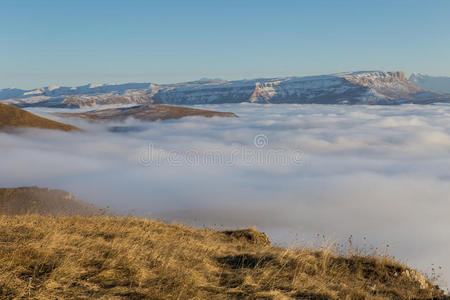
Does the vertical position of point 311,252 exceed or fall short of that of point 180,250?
it falls short

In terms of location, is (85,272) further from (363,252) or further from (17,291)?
(363,252)

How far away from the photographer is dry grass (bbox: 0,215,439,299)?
20.9ft

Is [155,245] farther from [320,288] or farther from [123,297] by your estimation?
[320,288]

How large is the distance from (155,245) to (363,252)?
6700mm

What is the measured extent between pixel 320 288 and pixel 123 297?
4.15 meters

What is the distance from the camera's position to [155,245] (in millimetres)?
9695

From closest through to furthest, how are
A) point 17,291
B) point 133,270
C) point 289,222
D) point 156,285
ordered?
point 17,291 → point 156,285 → point 133,270 → point 289,222

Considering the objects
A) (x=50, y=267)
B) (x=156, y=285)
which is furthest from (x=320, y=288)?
(x=50, y=267)

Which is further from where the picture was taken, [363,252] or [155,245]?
[363,252]

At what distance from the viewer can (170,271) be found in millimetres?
7512

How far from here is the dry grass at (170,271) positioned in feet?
20.9

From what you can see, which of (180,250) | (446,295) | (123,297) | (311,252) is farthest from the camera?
(311,252)

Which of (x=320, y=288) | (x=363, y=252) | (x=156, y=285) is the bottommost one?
(x=363, y=252)

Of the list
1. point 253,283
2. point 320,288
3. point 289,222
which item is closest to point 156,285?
point 253,283
